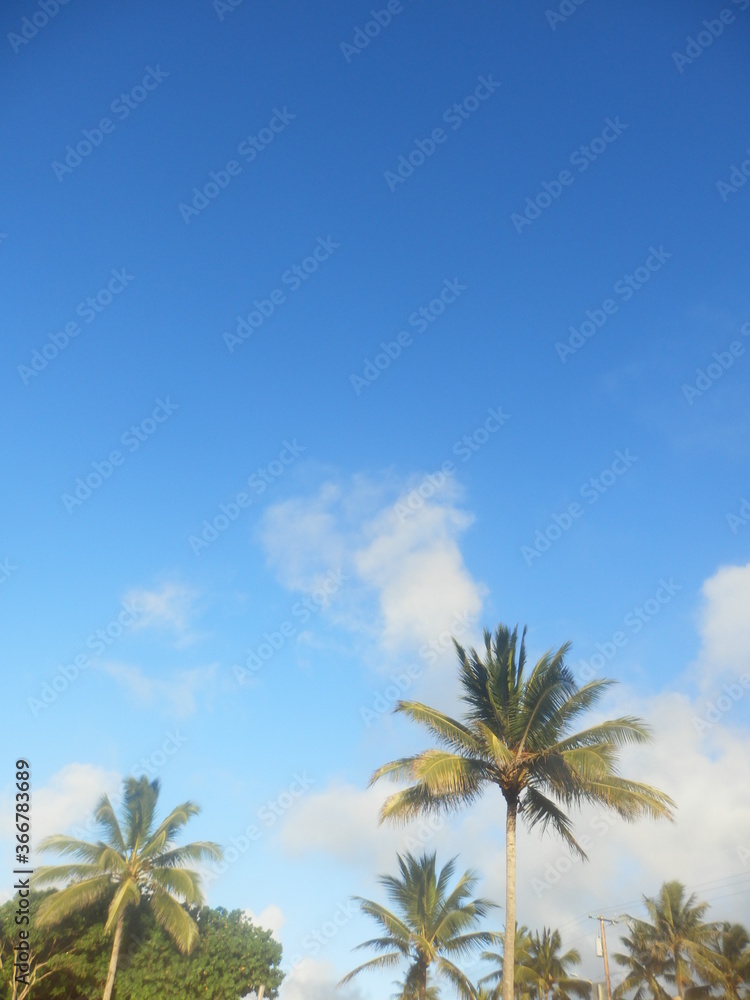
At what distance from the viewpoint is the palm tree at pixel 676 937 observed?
39.2 metres

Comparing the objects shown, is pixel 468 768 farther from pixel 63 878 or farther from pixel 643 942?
pixel 643 942

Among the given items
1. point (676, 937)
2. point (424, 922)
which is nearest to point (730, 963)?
point (676, 937)

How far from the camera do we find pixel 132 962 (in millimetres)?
29094

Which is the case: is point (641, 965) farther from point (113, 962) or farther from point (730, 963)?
point (113, 962)

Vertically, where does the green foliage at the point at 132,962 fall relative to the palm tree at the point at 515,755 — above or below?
below

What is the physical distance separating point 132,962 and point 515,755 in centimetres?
2161

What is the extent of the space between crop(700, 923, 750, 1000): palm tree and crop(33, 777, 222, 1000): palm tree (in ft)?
92.4

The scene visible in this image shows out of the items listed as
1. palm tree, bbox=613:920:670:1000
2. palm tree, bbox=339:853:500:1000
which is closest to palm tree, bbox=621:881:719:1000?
palm tree, bbox=613:920:670:1000

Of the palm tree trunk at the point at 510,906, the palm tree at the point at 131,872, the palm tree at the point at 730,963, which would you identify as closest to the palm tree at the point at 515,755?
the palm tree trunk at the point at 510,906

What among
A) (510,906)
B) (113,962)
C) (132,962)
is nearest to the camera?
(510,906)

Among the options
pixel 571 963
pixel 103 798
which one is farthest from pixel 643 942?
Answer: pixel 103 798

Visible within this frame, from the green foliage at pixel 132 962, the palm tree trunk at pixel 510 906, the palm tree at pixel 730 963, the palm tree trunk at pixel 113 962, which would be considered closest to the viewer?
the palm tree trunk at pixel 510 906

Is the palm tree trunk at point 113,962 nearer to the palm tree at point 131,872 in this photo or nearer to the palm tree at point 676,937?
the palm tree at point 131,872

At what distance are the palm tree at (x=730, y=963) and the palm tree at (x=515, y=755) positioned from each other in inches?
1179
